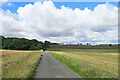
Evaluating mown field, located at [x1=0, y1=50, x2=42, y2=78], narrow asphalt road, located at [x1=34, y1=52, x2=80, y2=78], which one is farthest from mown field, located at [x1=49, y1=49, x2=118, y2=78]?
mown field, located at [x1=0, y1=50, x2=42, y2=78]

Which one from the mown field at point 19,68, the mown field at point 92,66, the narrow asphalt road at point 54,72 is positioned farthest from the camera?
the mown field at point 92,66

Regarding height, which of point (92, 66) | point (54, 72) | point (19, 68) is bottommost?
point (92, 66)

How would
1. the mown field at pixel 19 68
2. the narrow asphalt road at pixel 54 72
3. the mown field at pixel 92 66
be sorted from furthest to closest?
the mown field at pixel 92 66 → the narrow asphalt road at pixel 54 72 → the mown field at pixel 19 68

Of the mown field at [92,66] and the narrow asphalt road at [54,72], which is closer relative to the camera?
the narrow asphalt road at [54,72]

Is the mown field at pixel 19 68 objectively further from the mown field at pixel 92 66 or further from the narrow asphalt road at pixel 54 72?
the mown field at pixel 92 66

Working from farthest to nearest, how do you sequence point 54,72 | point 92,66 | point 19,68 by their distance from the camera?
point 92,66 < point 54,72 < point 19,68

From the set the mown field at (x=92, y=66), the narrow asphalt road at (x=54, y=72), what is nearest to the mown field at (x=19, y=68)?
the narrow asphalt road at (x=54, y=72)

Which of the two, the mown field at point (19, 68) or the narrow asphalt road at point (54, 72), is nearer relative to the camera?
the mown field at point (19, 68)

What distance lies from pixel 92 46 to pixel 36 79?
358 feet

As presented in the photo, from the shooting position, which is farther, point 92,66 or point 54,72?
point 92,66

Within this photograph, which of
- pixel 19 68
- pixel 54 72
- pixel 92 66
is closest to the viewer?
pixel 19 68

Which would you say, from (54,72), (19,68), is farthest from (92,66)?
(19,68)

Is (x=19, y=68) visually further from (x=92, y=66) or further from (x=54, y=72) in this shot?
(x=92, y=66)

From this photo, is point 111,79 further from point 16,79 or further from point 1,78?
point 1,78
